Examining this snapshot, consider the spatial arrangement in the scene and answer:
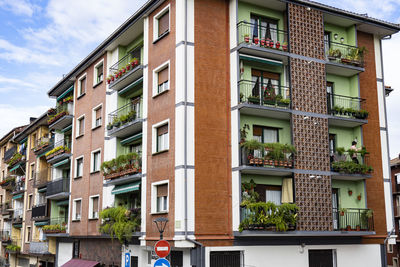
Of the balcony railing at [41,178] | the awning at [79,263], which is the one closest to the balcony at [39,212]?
the balcony railing at [41,178]

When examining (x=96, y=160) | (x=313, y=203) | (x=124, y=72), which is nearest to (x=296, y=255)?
(x=313, y=203)

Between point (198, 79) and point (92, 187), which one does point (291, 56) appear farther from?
point (92, 187)

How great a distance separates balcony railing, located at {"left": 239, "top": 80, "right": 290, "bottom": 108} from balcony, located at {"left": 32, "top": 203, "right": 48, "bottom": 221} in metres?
20.4

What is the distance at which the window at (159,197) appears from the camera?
70.7 ft

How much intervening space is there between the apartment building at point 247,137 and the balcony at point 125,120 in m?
0.10

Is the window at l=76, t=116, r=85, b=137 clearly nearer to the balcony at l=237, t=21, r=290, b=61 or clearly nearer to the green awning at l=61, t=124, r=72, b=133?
the green awning at l=61, t=124, r=72, b=133

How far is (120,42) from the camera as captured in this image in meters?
27.8

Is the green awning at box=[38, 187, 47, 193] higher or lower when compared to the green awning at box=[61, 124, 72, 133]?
lower

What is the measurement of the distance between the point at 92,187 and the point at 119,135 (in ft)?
12.6

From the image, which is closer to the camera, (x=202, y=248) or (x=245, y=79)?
(x=202, y=248)

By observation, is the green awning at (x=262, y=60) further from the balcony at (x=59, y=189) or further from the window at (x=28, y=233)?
the window at (x=28, y=233)

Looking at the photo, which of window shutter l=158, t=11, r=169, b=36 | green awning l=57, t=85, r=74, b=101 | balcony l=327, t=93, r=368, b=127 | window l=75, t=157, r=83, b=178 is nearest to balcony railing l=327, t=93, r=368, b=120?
balcony l=327, t=93, r=368, b=127

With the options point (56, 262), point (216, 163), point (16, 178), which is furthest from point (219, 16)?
point (16, 178)

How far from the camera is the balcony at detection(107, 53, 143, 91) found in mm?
25245
